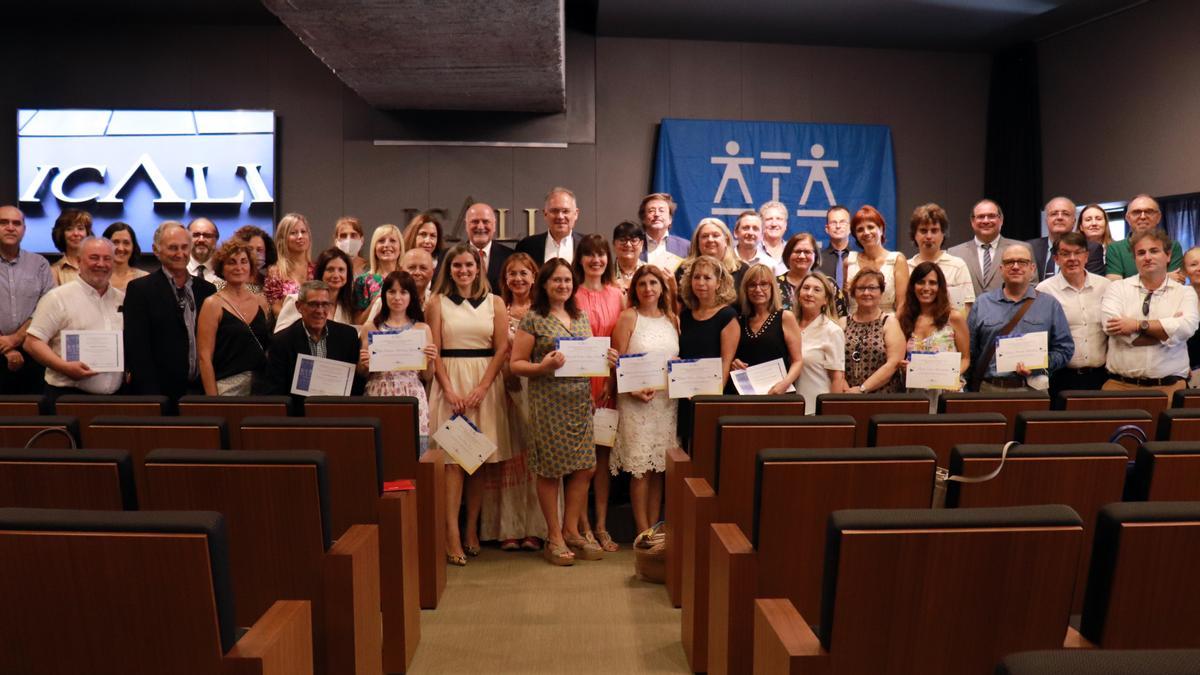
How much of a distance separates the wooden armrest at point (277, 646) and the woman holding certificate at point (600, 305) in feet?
9.27

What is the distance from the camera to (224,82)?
804 cm

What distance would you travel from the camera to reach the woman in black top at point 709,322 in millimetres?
4359

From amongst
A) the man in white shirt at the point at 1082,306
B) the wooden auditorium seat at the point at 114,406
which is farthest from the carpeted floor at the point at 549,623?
the man in white shirt at the point at 1082,306

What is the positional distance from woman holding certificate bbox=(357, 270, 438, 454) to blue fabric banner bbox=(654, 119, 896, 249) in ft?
14.0

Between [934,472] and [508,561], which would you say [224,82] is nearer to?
[508,561]

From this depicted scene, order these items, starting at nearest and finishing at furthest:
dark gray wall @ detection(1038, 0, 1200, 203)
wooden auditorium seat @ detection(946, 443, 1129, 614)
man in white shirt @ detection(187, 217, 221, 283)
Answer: wooden auditorium seat @ detection(946, 443, 1129, 614) < man in white shirt @ detection(187, 217, 221, 283) < dark gray wall @ detection(1038, 0, 1200, 203)

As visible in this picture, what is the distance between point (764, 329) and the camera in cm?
440

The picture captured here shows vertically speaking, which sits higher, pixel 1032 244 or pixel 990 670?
pixel 1032 244

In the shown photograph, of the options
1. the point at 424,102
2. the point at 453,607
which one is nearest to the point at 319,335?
the point at 453,607

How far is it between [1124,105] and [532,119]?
489 centimetres

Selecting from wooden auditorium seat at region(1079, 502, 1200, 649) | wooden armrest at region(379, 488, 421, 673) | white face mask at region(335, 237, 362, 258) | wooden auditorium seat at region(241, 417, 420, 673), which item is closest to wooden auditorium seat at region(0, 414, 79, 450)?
wooden auditorium seat at region(241, 417, 420, 673)

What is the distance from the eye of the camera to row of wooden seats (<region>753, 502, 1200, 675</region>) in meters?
1.37

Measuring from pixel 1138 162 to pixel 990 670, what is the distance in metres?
7.09

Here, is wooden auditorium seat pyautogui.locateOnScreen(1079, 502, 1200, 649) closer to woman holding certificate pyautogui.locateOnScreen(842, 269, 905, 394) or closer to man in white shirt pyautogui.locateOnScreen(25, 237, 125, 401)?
woman holding certificate pyautogui.locateOnScreen(842, 269, 905, 394)
